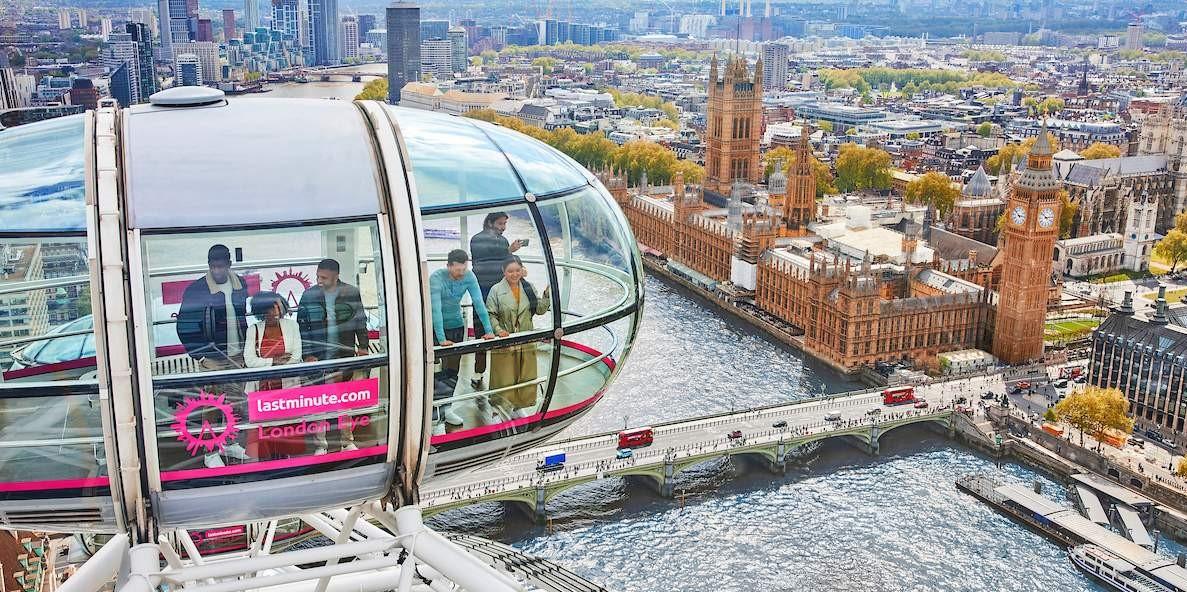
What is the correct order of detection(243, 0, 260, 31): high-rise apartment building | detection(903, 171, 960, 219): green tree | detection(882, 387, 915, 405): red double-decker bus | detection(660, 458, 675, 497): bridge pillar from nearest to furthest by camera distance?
1. detection(660, 458, 675, 497): bridge pillar
2. detection(882, 387, 915, 405): red double-decker bus
3. detection(903, 171, 960, 219): green tree
4. detection(243, 0, 260, 31): high-rise apartment building

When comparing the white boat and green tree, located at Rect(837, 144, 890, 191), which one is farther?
green tree, located at Rect(837, 144, 890, 191)

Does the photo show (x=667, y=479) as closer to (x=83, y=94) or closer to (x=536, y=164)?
(x=536, y=164)

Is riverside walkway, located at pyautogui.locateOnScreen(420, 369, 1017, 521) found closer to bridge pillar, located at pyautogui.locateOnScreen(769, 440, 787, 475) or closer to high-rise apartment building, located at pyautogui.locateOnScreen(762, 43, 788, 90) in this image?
bridge pillar, located at pyautogui.locateOnScreen(769, 440, 787, 475)

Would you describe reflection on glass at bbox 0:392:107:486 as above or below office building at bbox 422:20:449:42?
above

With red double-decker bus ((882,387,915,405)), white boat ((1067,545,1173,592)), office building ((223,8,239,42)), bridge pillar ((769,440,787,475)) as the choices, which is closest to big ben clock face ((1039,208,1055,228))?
red double-decker bus ((882,387,915,405))

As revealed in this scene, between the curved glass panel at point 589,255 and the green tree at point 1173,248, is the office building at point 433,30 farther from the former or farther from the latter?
the curved glass panel at point 589,255

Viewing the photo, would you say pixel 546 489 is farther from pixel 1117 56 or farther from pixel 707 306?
pixel 1117 56

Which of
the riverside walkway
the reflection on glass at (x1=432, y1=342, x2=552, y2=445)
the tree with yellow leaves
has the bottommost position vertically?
the riverside walkway

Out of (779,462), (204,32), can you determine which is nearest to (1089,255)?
(779,462)
